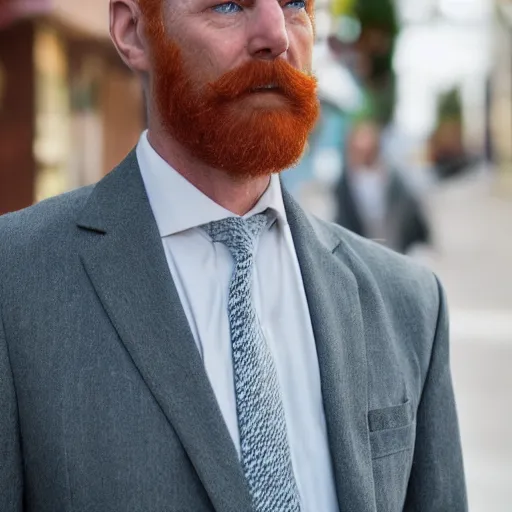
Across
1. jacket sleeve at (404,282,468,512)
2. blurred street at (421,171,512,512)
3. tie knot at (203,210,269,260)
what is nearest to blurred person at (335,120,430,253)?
blurred street at (421,171,512,512)

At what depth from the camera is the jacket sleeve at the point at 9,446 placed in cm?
203

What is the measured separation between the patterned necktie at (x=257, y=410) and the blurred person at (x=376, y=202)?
6509 millimetres

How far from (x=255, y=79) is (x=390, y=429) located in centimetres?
84

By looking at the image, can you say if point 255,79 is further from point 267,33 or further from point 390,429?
point 390,429

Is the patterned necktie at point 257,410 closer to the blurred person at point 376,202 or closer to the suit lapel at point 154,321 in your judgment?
the suit lapel at point 154,321

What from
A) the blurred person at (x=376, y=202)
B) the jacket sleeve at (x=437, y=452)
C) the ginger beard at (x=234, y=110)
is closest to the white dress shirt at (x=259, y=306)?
the ginger beard at (x=234, y=110)

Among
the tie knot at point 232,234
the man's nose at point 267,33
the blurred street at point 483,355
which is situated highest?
the man's nose at point 267,33

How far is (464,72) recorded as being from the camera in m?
92.0

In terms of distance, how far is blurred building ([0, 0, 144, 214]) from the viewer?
1128 cm

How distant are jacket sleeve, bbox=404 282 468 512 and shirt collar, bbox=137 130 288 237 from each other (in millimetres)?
552

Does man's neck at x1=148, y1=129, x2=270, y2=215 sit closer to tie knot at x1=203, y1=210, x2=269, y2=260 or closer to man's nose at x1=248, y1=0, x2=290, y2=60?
tie knot at x1=203, y1=210, x2=269, y2=260

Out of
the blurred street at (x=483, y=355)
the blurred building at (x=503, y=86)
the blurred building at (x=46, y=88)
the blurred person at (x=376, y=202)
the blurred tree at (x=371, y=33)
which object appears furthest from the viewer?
the blurred building at (x=503, y=86)

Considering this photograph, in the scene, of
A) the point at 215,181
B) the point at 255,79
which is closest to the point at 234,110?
the point at 255,79

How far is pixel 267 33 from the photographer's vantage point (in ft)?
6.88
